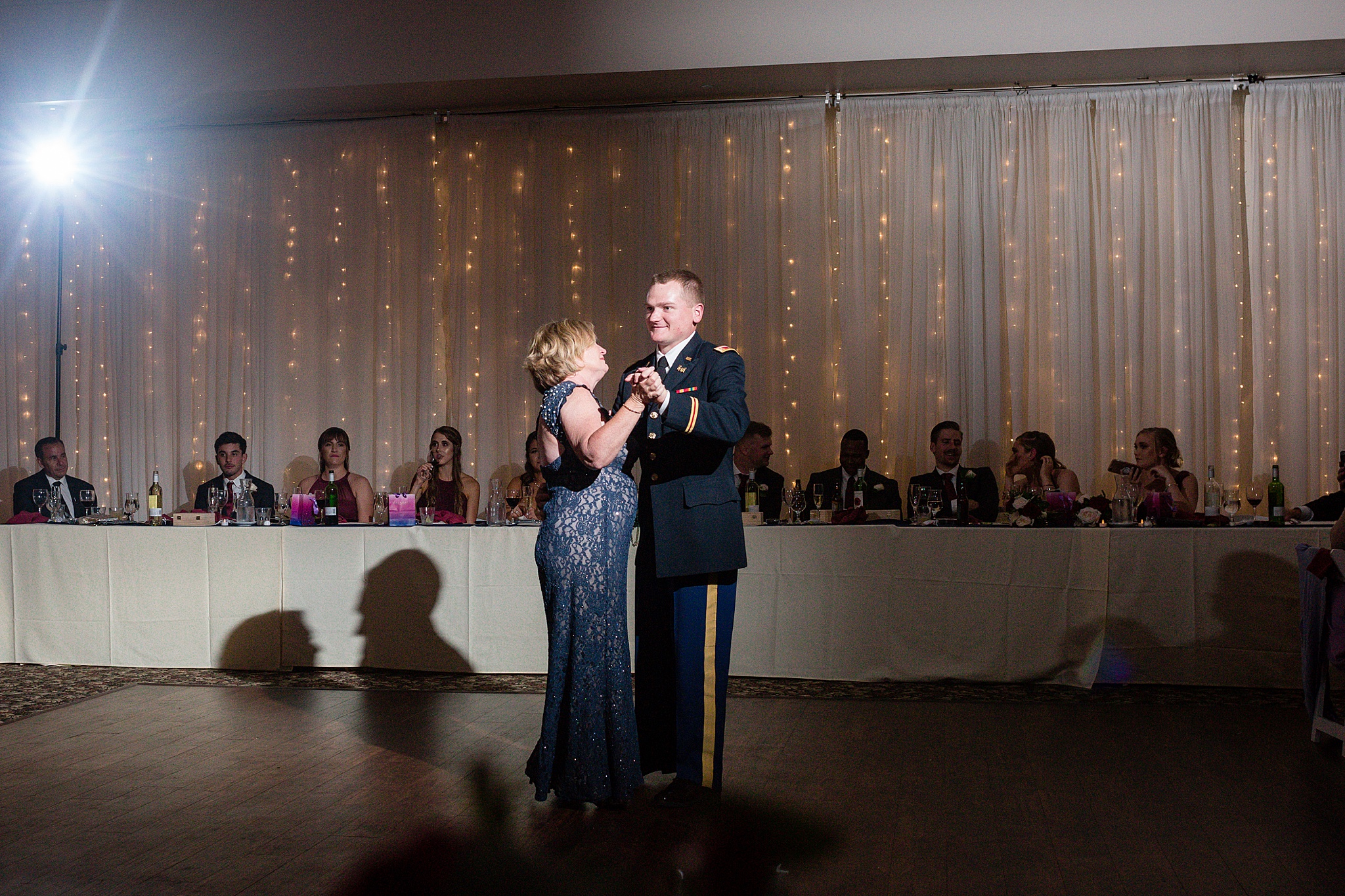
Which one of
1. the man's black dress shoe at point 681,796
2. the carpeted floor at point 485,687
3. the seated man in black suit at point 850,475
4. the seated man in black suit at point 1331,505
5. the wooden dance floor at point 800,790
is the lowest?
the carpeted floor at point 485,687

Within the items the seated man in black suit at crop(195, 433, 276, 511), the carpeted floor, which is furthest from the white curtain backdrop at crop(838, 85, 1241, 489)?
the seated man in black suit at crop(195, 433, 276, 511)

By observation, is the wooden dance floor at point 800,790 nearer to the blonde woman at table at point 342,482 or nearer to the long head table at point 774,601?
Answer: the long head table at point 774,601

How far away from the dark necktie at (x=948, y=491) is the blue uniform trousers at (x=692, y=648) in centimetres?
268

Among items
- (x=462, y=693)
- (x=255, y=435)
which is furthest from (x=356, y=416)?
(x=462, y=693)

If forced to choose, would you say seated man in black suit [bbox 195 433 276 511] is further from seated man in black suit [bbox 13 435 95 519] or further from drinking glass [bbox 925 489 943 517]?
drinking glass [bbox 925 489 943 517]

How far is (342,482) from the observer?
6906mm

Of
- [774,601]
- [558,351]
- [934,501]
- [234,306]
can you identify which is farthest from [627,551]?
[234,306]

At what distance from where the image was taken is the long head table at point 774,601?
186 inches

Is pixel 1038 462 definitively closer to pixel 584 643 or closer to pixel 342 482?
pixel 584 643

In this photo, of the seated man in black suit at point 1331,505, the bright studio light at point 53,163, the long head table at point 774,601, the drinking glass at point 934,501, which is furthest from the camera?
the bright studio light at point 53,163

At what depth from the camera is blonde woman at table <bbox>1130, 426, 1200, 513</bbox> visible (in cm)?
605

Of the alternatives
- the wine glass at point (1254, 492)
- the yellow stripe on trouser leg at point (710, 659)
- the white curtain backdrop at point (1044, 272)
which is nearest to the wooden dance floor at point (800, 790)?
the yellow stripe on trouser leg at point (710, 659)

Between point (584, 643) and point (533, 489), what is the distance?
10.4 feet

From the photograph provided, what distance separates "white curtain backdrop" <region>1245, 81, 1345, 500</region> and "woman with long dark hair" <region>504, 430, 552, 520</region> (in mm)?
4606
